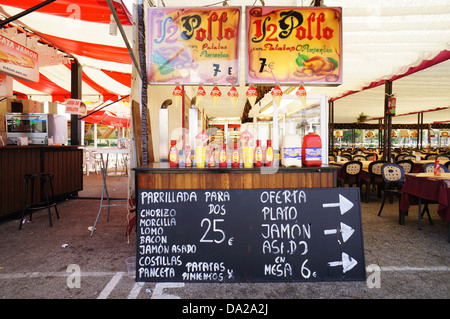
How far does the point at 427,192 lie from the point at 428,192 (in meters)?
0.02

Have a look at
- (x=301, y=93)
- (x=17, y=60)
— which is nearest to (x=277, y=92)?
(x=301, y=93)

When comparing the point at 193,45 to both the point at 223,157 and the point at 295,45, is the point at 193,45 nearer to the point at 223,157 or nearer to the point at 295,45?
the point at 295,45

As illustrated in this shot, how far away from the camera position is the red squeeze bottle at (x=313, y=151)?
2.71m

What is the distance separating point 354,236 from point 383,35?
419cm

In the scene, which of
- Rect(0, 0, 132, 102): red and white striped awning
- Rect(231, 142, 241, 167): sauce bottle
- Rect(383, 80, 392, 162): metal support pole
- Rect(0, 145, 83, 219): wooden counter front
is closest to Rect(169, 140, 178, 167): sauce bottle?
Rect(231, 142, 241, 167): sauce bottle

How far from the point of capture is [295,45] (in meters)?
3.14

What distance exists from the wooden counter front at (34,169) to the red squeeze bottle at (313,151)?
15.0 feet

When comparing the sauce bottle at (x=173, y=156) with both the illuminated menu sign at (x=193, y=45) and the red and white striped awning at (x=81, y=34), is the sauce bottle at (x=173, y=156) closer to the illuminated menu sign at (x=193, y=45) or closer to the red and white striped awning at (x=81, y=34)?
the illuminated menu sign at (x=193, y=45)

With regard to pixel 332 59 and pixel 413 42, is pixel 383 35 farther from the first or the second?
pixel 332 59

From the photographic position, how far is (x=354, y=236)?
7.70 feet

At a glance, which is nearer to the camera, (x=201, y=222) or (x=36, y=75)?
(x=201, y=222)

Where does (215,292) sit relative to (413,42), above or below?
below

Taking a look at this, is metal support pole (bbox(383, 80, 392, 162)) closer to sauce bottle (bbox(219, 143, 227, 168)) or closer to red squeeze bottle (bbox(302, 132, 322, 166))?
red squeeze bottle (bbox(302, 132, 322, 166))
